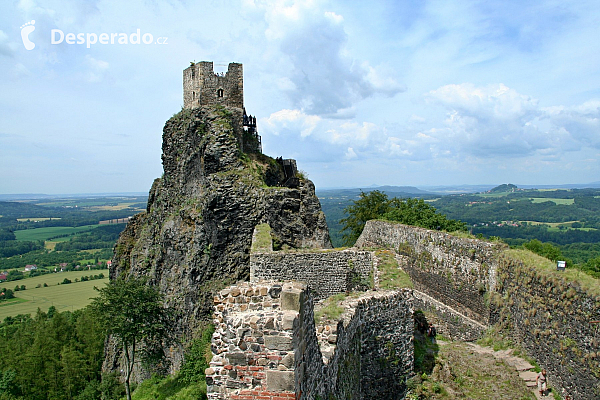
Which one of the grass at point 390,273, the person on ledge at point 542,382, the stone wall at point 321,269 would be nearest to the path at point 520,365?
the person on ledge at point 542,382

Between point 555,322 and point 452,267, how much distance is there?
13.7 ft

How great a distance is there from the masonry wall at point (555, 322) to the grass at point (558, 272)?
0.28ft

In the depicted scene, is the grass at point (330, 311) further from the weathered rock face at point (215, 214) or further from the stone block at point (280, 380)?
the weathered rock face at point (215, 214)

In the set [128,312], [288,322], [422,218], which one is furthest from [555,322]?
[128,312]

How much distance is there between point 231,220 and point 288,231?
125 inches

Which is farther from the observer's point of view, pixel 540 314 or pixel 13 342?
pixel 13 342

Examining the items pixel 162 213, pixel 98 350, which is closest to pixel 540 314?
pixel 162 213

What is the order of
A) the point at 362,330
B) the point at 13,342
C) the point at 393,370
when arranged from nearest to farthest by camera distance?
the point at 362,330, the point at 393,370, the point at 13,342

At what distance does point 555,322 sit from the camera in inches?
314

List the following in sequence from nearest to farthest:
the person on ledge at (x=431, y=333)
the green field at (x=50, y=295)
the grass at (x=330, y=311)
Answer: the grass at (x=330, y=311)
the person on ledge at (x=431, y=333)
the green field at (x=50, y=295)

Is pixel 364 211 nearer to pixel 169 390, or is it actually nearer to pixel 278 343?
pixel 169 390

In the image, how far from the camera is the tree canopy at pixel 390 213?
20812 millimetres

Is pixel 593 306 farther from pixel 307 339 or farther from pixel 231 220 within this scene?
pixel 231 220

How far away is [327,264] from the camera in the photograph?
1166 centimetres
